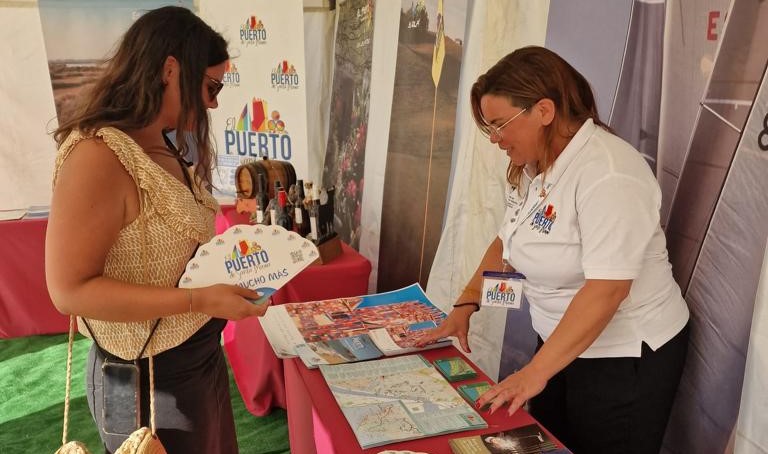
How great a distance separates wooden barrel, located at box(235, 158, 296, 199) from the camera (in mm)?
2979

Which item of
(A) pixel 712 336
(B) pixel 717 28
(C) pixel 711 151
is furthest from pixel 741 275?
(B) pixel 717 28

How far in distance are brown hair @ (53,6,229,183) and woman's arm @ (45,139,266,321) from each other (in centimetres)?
9

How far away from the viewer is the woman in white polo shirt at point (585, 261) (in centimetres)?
99

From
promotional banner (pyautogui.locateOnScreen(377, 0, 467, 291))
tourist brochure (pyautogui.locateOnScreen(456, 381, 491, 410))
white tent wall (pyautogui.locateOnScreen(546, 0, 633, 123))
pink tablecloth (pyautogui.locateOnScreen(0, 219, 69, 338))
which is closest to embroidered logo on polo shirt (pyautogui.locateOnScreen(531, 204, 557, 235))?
tourist brochure (pyautogui.locateOnScreen(456, 381, 491, 410))

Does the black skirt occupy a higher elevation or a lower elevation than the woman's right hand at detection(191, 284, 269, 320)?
lower

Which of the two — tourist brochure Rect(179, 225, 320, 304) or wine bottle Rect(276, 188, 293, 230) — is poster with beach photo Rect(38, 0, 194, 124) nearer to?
wine bottle Rect(276, 188, 293, 230)

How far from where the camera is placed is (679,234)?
1.27 meters

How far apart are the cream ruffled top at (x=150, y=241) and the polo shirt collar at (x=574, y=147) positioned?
0.74 m

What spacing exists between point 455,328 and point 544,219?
449mm

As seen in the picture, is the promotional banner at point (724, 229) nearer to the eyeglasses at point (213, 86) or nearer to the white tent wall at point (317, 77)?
the eyeglasses at point (213, 86)

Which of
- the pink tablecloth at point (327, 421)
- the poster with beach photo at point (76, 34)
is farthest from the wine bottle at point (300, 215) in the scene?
the poster with beach photo at point (76, 34)

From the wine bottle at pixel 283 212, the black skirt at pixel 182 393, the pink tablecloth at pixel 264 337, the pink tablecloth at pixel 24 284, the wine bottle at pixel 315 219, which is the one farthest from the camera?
the pink tablecloth at pixel 24 284

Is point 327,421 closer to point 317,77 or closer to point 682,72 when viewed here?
point 682,72

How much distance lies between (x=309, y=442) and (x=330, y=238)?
116cm
